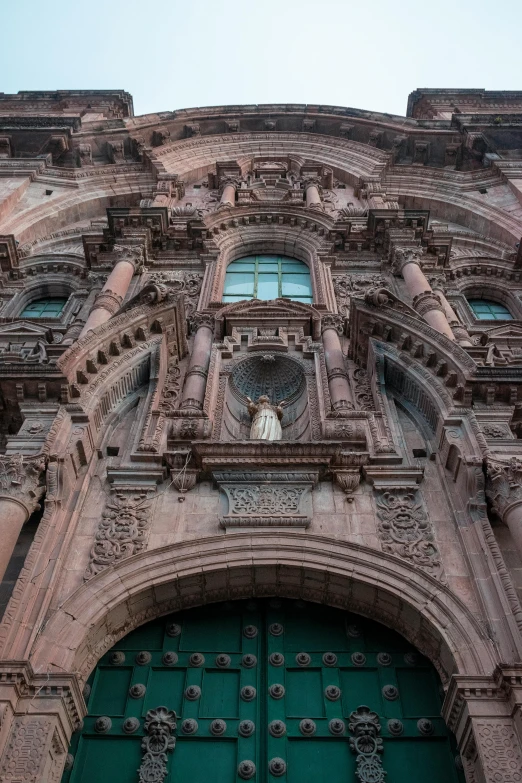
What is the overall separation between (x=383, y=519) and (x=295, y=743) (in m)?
3.16

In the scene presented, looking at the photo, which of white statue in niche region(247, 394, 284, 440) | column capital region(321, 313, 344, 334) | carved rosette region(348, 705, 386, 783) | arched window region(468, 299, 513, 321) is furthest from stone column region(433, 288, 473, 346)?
carved rosette region(348, 705, 386, 783)

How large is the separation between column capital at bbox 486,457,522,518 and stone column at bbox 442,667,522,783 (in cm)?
222

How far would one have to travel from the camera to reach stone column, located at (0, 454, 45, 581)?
7838mm

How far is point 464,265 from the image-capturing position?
17641 mm

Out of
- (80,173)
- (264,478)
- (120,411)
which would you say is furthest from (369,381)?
(80,173)

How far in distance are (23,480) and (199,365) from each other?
14.6 ft

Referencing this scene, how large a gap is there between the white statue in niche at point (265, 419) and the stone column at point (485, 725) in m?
4.69

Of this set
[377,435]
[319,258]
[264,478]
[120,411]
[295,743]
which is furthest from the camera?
[319,258]

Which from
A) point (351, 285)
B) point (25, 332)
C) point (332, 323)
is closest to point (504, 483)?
point (332, 323)

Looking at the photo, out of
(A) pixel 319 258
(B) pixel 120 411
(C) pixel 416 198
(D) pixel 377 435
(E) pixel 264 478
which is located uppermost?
(C) pixel 416 198

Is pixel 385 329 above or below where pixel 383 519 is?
above

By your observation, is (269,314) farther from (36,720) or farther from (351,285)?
(36,720)

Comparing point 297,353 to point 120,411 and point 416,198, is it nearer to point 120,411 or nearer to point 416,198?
point 120,411

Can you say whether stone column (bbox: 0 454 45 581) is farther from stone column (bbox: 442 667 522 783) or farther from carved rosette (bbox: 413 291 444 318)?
carved rosette (bbox: 413 291 444 318)
